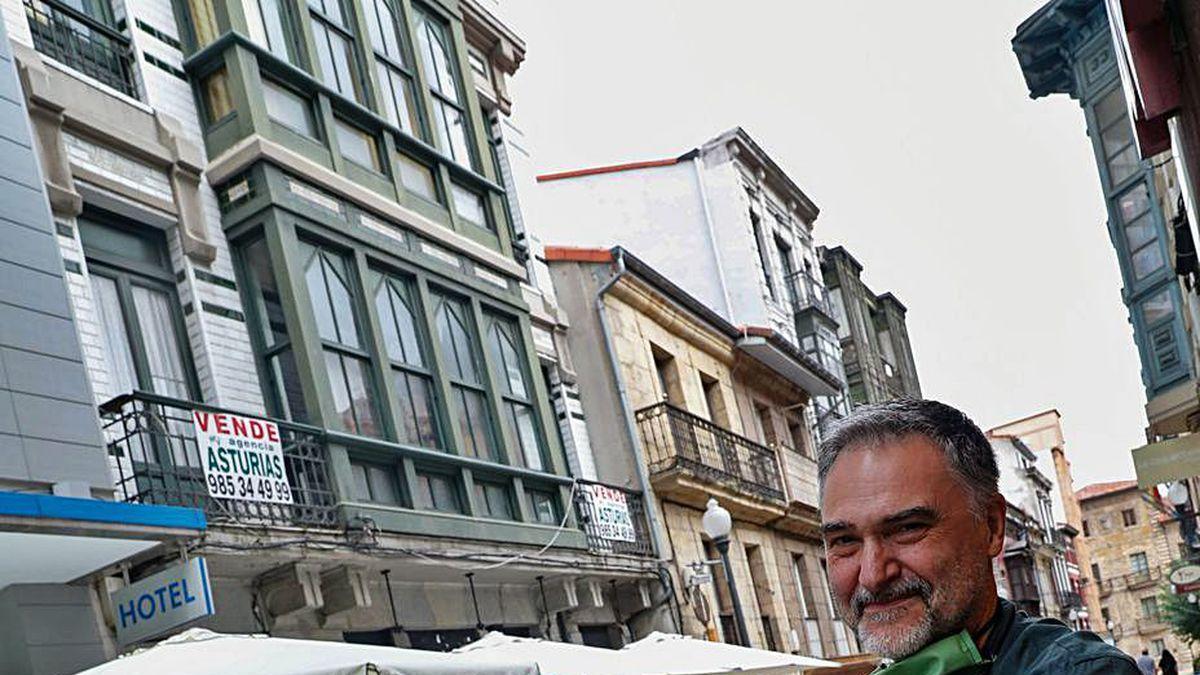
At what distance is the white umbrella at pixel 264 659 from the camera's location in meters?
7.07

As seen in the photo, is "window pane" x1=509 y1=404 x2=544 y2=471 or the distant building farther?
the distant building

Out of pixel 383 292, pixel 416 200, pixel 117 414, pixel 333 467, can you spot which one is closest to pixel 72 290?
pixel 117 414

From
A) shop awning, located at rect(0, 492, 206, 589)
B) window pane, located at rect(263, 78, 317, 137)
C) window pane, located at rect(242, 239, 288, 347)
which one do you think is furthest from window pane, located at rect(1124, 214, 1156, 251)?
shop awning, located at rect(0, 492, 206, 589)

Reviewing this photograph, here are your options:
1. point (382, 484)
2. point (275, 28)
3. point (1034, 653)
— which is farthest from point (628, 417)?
point (1034, 653)

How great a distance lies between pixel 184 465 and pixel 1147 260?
1753 cm

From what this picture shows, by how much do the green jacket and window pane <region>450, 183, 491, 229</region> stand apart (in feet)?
47.2

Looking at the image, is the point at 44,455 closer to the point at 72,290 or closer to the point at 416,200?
the point at 72,290

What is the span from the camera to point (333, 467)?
11.8m

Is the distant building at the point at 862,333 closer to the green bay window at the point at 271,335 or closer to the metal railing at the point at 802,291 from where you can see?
the metal railing at the point at 802,291

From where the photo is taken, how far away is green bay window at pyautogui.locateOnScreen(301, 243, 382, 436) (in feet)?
40.7

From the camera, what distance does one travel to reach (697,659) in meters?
12.7

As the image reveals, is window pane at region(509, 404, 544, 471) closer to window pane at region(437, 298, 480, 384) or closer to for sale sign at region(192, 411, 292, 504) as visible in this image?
window pane at region(437, 298, 480, 384)

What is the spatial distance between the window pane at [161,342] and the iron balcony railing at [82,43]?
175 cm

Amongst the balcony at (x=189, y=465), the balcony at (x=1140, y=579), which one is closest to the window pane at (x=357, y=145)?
the balcony at (x=189, y=465)
